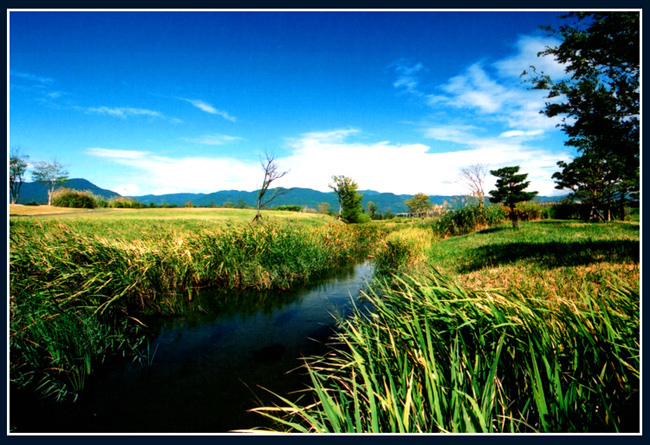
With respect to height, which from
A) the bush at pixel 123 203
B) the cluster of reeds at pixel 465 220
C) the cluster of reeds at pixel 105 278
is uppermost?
the bush at pixel 123 203

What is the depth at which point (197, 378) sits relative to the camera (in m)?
4.50

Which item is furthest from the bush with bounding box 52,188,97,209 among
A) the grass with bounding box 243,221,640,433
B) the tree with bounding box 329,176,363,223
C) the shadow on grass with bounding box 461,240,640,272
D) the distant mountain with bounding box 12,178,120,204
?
the grass with bounding box 243,221,640,433

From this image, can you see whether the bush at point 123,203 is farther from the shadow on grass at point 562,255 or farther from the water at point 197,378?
the shadow on grass at point 562,255

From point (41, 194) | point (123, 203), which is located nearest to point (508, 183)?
point (123, 203)

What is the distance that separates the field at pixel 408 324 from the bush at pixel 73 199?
38.3 m

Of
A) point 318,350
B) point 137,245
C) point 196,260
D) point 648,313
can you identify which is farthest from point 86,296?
point 648,313

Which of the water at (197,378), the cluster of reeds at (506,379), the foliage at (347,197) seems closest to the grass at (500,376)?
the cluster of reeds at (506,379)

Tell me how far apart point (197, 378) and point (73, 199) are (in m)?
45.2

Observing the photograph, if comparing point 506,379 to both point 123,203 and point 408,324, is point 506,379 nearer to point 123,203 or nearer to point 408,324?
point 408,324

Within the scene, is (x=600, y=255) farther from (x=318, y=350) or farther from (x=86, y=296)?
(x=86, y=296)

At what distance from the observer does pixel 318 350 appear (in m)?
5.42

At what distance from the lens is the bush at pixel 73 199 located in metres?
37.9

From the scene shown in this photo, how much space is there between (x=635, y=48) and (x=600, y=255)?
441cm

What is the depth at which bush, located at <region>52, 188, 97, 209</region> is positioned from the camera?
37875 millimetres
